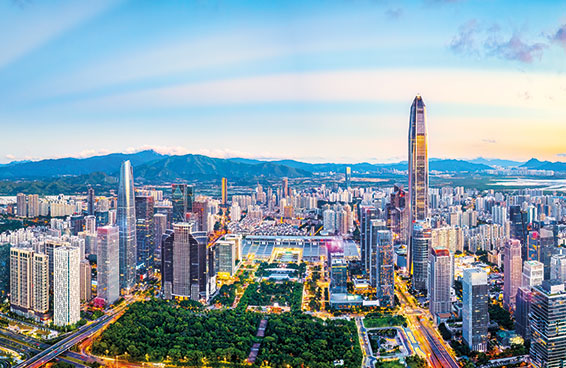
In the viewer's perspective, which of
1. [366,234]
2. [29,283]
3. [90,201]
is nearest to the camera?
[29,283]

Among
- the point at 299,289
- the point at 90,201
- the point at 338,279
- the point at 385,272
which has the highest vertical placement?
the point at 90,201

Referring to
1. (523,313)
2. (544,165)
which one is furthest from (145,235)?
(544,165)

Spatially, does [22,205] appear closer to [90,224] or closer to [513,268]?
[90,224]

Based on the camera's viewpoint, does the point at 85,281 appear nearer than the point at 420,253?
Yes

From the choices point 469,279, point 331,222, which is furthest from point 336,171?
point 469,279

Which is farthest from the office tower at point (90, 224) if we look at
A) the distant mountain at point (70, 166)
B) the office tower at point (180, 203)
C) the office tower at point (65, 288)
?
the office tower at point (65, 288)

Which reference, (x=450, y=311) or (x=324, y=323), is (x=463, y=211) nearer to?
(x=450, y=311)

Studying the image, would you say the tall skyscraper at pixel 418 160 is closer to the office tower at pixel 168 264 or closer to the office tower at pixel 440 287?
the office tower at pixel 440 287
